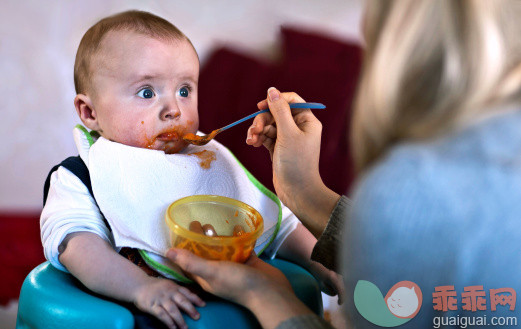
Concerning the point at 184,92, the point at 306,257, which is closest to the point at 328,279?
the point at 306,257

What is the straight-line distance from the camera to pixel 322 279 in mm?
965

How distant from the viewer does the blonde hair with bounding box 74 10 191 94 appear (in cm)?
94

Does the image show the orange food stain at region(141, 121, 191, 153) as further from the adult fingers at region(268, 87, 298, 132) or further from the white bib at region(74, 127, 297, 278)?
the adult fingers at region(268, 87, 298, 132)

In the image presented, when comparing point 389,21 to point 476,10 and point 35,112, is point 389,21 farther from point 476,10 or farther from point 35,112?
point 35,112

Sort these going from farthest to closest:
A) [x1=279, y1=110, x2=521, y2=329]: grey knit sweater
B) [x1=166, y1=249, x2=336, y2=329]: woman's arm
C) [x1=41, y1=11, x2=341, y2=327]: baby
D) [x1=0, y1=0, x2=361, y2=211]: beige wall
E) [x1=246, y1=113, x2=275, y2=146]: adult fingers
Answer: [x1=0, y1=0, x2=361, y2=211]: beige wall → [x1=246, y1=113, x2=275, y2=146]: adult fingers → [x1=41, y1=11, x2=341, y2=327]: baby → [x1=166, y1=249, x2=336, y2=329]: woman's arm → [x1=279, y1=110, x2=521, y2=329]: grey knit sweater

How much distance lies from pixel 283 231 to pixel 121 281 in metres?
0.33

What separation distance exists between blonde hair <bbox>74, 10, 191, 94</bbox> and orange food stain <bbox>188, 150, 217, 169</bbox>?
0.72 ft

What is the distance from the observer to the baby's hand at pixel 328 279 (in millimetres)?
946

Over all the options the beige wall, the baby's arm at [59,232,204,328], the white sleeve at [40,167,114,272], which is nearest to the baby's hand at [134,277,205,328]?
the baby's arm at [59,232,204,328]

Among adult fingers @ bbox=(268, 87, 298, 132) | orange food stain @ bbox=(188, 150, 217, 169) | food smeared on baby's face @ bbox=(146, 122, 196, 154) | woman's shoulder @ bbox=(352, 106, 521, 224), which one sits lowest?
orange food stain @ bbox=(188, 150, 217, 169)

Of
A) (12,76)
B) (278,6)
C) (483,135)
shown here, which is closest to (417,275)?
(483,135)

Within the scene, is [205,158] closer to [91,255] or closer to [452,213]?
[91,255]

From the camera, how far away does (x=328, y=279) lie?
0.95 meters

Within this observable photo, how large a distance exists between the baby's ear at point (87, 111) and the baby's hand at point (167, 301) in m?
0.36
